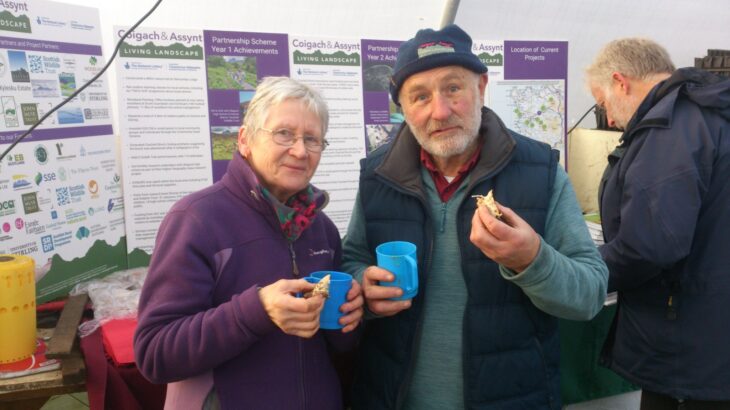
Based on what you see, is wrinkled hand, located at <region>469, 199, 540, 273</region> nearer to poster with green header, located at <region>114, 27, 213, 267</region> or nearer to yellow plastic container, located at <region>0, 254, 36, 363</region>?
yellow plastic container, located at <region>0, 254, 36, 363</region>

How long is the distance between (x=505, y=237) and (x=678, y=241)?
1084 millimetres

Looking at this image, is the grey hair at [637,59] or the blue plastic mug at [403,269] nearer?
the blue plastic mug at [403,269]

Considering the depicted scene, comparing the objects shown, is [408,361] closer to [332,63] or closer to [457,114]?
[457,114]

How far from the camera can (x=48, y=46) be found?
2336 mm

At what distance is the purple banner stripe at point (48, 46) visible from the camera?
2158 millimetres

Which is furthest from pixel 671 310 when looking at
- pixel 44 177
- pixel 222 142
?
pixel 44 177

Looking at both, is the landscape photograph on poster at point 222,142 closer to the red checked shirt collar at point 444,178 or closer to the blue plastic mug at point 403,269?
the red checked shirt collar at point 444,178

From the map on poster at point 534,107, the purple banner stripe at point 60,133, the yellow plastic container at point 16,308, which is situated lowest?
the yellow plastic container at point 16,308

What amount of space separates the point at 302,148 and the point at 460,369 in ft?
2.64

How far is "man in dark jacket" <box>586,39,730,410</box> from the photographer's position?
6.56ft

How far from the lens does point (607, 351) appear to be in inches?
96.0

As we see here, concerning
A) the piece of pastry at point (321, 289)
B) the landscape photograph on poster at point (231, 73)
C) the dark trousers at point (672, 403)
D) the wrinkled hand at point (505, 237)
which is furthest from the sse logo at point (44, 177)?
the dark trousers at point (672, 403)

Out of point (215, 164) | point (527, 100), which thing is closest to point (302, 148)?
point (215, 164)

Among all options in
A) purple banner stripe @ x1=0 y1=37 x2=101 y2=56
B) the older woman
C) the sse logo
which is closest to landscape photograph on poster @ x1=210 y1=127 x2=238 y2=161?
purple banner stripe @ x1=0 y1=37 x2=101 y2=56
